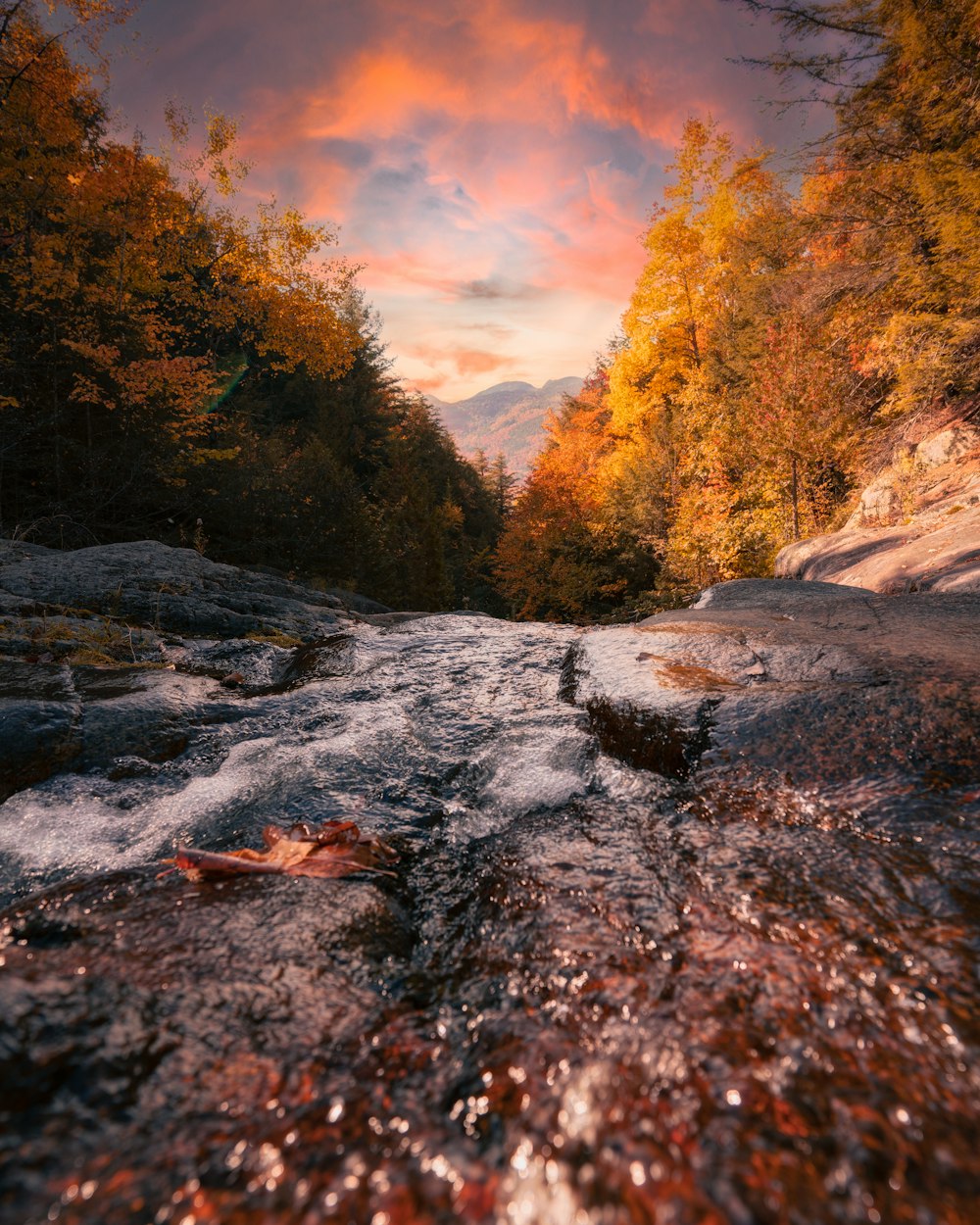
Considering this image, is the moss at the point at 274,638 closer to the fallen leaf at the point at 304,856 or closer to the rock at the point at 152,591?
the rock at the point at 152,591

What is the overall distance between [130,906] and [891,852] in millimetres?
2358

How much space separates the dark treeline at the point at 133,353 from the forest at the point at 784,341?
823 cm

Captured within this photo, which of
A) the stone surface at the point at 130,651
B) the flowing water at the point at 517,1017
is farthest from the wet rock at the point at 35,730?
the flowing water at the point at 517,1017

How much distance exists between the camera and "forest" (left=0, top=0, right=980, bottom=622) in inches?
362

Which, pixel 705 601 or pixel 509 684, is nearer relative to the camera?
pixel 509 684

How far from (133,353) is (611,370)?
55.4ft

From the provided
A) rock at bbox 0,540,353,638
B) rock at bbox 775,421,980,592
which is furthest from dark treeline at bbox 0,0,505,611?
rock at bbox 775,421,980,592

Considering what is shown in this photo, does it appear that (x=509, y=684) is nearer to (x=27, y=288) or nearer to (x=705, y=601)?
(x=705, y=601)

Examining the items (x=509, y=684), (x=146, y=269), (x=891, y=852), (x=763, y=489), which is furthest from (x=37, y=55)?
(x=763, y=489)

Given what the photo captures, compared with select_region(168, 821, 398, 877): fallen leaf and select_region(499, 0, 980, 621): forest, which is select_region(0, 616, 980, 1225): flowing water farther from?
select_region(499, 0, 980, 621): forest

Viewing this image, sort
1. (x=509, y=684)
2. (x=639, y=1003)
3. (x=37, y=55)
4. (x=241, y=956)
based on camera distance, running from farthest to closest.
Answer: (x=37, y=55) → (x=509, y=684) → (x=241, y=956) → (x=639, y=1003)

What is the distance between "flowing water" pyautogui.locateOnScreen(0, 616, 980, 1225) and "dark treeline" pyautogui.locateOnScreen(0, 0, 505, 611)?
9.46m

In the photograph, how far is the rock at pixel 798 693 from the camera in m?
2.19

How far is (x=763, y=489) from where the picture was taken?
15.4 meters
